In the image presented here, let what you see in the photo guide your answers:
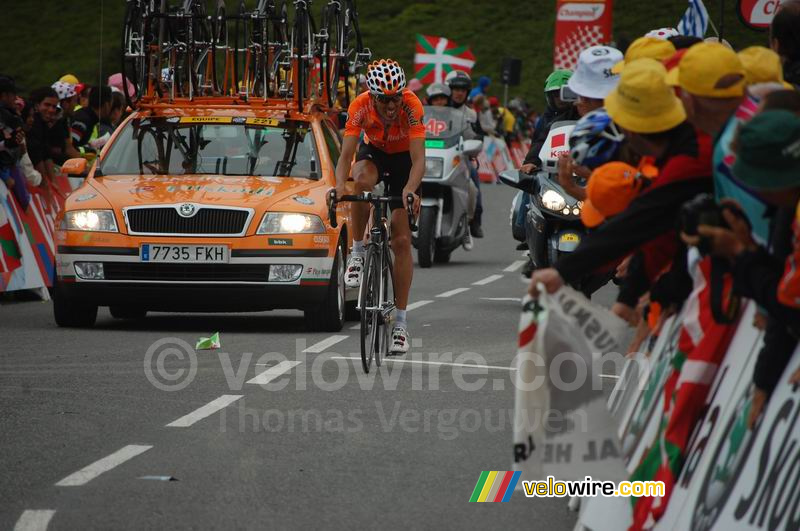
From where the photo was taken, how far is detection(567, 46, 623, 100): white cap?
8820 mm

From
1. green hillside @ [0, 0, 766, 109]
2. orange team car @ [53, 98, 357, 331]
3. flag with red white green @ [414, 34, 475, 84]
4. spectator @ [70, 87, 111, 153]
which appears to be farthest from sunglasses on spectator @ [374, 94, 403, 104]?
green hillside @ [0, 0, 766, 109]

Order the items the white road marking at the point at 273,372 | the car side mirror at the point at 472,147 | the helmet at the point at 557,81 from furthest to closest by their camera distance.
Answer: the car side mirror at the point at 472,147 → the helmet at the point at 557,81 → the white road marking at the point at 273,372

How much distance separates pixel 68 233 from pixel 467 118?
10.0m

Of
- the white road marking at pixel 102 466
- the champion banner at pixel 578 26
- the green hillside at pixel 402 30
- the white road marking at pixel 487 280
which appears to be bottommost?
the green hillside at pixel 402 30

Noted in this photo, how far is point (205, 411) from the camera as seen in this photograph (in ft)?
29.5

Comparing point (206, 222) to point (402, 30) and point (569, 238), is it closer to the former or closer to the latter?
point (569, 238)

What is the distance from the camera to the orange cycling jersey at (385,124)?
36.1 feet

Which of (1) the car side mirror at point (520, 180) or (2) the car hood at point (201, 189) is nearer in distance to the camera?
(2) the car hood at point (201, 189)

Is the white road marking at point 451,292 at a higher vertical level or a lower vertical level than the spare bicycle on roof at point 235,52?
lower

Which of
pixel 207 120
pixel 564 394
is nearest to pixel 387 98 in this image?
pixel 207 120

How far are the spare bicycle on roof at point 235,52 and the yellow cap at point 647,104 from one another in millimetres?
9219

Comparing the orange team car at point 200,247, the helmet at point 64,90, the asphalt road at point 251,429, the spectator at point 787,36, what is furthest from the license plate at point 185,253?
the helmet at point 64,90

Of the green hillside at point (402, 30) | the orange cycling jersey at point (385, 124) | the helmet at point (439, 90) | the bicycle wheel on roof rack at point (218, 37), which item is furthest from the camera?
the green hillside at point (402, 30)

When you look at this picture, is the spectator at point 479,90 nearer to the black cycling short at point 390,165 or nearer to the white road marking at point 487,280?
the white road marking at point 487,280
